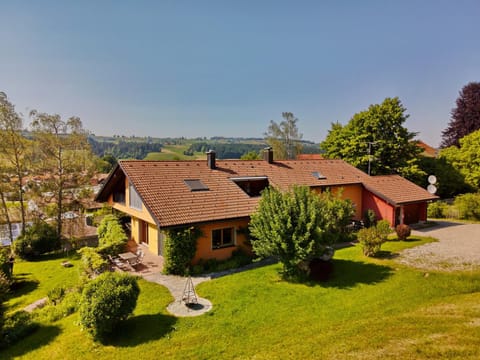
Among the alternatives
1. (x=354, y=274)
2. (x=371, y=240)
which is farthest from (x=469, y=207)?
(x=354, y=274)

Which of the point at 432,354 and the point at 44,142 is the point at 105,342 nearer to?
the point at 432,354

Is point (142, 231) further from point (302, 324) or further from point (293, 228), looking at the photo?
point (302, 324)

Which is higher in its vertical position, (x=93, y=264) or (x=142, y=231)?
(x=142, y=231)

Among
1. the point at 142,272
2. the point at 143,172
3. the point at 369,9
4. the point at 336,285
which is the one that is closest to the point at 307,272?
the point at 336,285

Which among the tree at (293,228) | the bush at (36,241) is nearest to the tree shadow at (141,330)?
the tree at (293,228)

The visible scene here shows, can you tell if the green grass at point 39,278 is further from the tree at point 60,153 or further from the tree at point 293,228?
the tree at point 293,228
